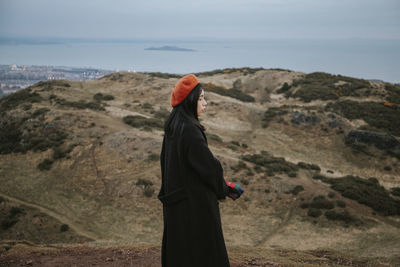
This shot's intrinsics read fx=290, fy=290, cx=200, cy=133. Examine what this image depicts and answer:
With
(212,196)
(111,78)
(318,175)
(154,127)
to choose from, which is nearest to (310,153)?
(318,175)

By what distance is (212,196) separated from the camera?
3.87m

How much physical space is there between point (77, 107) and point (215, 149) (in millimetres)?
17028

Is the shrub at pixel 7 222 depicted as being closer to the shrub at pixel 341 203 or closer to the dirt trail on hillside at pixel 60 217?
the dirt trail on hillside at pixel 60 217

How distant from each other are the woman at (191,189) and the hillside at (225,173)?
724cm

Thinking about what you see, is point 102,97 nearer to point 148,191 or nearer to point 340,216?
point 148,191

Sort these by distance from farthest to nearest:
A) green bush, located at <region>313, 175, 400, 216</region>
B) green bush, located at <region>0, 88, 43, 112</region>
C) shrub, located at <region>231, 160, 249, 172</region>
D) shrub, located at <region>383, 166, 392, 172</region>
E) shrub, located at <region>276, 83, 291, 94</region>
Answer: shrub, located at <region>276, 83, 291, 94</region> → green bush, located at <region>0, 88, 43, 112</region> → shrub, located at <region>383, 166, 392, 172</region> → shrub, located at <region>231, 160, 249, 172</region> → green bush, located at <region>313, 175, 400, 216</region>

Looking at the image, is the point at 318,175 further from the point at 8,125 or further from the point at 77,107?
the point at 8,125

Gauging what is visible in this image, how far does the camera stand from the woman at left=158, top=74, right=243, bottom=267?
3.71 meters

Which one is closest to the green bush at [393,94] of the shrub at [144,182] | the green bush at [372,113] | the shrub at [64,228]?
the green bush at [372,113]

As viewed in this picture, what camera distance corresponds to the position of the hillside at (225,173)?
51.8 ft

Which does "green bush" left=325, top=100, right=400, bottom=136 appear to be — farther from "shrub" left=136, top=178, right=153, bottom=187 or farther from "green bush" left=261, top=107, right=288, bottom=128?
"shrub" left=136, top=178, right=153, bottom=187

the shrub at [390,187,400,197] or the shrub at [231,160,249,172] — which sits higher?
the shrub at [231,160,249,172]

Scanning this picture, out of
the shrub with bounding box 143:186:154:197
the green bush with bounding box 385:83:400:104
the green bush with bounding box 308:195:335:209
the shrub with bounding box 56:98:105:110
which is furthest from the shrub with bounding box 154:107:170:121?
the green bush with bounding box 385:83:400:104

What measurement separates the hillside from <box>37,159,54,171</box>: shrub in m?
0.07
